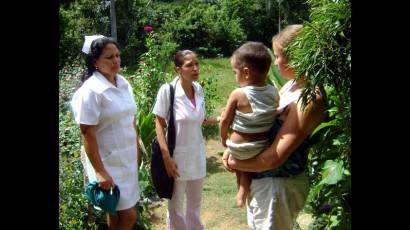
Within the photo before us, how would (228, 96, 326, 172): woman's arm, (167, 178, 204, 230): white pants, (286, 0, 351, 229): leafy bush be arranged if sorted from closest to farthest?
(286, 0, 351, 229): leafy bush → (228, 96, 326, 172): woman's arm → (167, 178, 204, 230): white pants

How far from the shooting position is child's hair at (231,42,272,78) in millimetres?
2377

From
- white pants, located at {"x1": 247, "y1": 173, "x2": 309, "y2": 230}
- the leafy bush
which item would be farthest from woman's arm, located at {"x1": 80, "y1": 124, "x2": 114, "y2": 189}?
the leafy bush

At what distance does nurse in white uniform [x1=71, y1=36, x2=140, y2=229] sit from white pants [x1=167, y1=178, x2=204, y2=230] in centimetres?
57

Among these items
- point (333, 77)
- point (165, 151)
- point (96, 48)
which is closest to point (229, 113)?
point (333, 77)

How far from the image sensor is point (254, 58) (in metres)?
2.38

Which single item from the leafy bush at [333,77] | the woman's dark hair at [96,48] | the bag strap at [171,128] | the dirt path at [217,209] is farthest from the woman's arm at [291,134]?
the dirt path at [217,209]

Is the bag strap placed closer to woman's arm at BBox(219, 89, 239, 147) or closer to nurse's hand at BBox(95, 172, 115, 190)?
nurse's hand at BBox(95, 172, 115, 190)

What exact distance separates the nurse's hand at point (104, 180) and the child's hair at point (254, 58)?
112 cm

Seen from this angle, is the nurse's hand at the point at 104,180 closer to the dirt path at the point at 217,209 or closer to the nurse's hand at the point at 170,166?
the nurse's hand at the point at 170,166

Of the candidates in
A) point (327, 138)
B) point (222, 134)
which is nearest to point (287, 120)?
point (327, 138)
